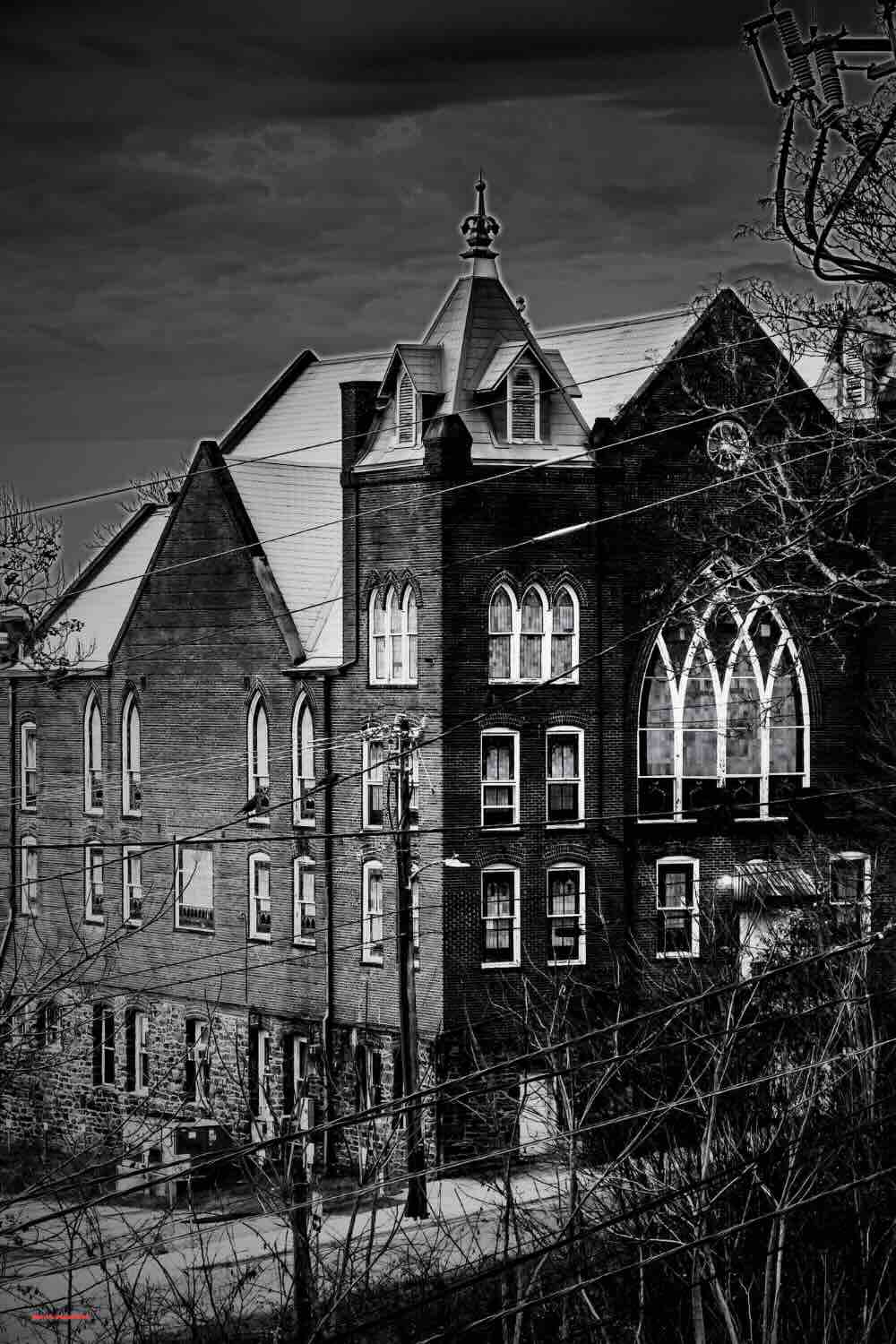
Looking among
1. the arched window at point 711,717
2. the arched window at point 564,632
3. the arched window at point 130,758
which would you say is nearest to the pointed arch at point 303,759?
the arched window at point 564,632

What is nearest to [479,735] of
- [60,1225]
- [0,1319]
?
[60,1225]

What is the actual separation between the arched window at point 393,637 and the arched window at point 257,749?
3922mm

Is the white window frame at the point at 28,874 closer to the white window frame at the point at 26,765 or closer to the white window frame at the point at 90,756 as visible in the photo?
the white window frame at the point at 26,765

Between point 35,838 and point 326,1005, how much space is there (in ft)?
42.2

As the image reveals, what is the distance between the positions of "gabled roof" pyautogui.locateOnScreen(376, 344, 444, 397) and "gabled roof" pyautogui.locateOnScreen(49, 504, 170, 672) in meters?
10.4

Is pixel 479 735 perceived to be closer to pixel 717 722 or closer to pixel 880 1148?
pixel 717 722

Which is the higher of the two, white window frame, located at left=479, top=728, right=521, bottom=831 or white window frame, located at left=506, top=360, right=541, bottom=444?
white window frame, located at left=506, top=360, right=541, bottom=444

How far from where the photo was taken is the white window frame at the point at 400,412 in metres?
36.7

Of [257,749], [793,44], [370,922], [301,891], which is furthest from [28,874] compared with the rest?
[793,44]

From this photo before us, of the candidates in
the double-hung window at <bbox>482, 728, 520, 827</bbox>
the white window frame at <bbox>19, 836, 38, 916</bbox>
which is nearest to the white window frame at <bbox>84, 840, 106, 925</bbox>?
the white window frame at <bbox>19, 836, 38, 916</bbox>

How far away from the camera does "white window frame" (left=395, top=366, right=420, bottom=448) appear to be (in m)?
36.7

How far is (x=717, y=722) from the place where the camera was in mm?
37094

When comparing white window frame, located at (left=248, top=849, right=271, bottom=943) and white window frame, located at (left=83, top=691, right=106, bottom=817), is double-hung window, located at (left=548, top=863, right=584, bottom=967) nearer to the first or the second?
white window frame, located at (left=248, top=849, right=271, bottom=943)

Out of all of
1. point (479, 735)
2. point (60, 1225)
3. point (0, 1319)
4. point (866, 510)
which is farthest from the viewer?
point (866, 510)
